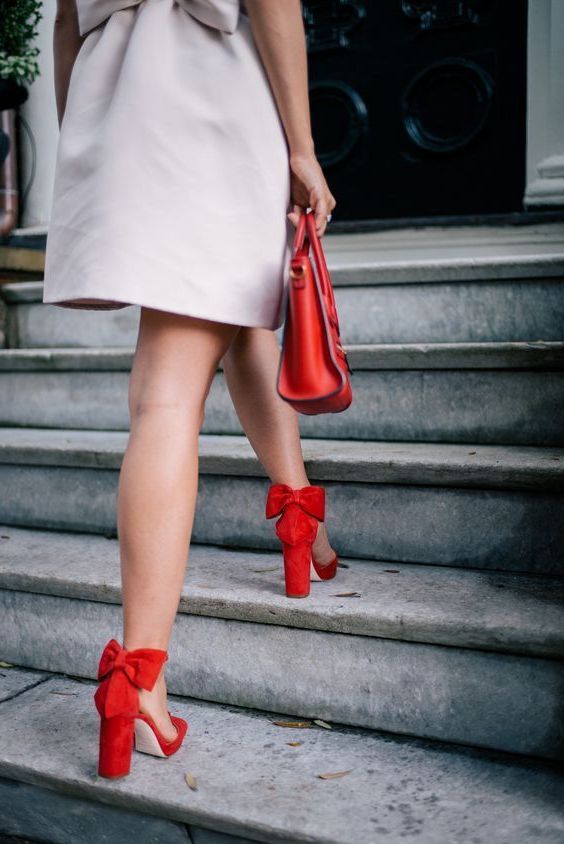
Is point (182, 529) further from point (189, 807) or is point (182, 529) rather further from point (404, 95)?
point (404, 95)

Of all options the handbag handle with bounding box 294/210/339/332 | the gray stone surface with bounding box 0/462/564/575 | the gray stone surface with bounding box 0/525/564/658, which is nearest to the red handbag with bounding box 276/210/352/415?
the handbag handle with bounding box 294/210/339/332

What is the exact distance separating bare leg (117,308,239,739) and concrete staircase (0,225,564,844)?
239mm

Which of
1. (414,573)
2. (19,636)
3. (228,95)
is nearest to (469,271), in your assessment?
(414,573)

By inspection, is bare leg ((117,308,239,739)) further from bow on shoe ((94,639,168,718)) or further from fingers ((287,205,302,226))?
fingers ((287,205,302,226))

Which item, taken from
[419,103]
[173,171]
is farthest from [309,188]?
[419,103]

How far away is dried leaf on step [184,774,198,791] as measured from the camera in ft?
4.34

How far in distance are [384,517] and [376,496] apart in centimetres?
5

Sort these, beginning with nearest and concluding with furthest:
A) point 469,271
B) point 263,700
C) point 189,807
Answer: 1. point 189,807
2. point 263,700
3. point 469,271

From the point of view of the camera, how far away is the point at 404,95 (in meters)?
3.30

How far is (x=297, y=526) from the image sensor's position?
1.65 meters

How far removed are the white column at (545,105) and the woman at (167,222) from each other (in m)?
1.80

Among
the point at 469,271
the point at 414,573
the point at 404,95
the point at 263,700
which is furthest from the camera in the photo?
the point at 404,95

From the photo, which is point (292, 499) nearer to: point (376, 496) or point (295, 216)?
point (376, 496)

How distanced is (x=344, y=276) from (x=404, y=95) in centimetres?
117
